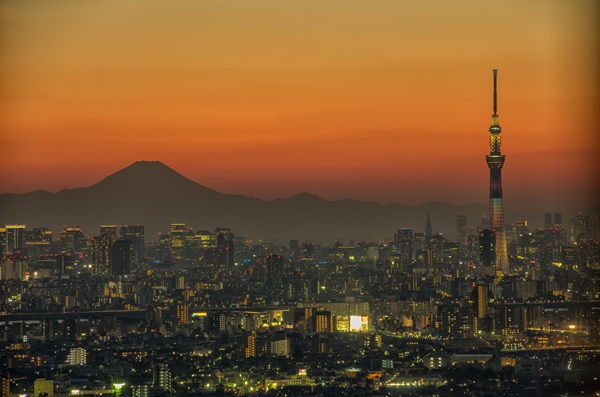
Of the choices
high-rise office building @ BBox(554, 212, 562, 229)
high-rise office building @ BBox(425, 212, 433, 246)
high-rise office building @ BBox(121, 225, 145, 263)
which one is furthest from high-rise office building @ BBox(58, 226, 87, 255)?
high-rise office building @ BBox(554, 212, 562, 229)

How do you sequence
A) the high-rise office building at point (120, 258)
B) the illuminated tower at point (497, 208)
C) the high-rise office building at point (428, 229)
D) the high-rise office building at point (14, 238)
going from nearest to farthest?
the illuminated tower at point (497, 208)
the high-rise office building at point (14, 238)
the high-rise office building at point (428, 229)
the high-rise office building at point (120, 258)

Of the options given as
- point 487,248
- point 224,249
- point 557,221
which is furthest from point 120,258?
point 557,221

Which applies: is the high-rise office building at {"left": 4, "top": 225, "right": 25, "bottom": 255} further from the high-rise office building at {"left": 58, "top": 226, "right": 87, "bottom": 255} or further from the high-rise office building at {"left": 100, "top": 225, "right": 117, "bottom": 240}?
the high-rise office building at {"left": 100, "top": 225, "right": 117, "bottom": 240}

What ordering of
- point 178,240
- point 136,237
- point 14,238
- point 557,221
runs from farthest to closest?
point 178,240, point 136,237, point 14,238, point 557,221

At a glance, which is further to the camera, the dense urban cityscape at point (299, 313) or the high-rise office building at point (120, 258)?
the high-rise office building at point (120, 258)

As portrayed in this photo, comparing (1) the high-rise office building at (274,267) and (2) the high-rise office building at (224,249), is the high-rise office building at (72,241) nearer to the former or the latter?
(2) the high-rise office building at (224,249)

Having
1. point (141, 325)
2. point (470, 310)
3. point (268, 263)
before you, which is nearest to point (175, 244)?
point (268, 263)

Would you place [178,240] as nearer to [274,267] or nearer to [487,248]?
[274,267]

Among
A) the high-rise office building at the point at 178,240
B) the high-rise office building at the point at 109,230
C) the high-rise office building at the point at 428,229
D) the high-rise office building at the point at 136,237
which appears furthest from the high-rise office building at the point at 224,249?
the high-rise office building at the point at 428,229

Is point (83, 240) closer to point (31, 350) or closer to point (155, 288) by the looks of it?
point (155, 288)

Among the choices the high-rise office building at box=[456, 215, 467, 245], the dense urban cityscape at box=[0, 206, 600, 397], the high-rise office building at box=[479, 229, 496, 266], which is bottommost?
the dense urban cityscape at box=[0, 206, 600, 397]

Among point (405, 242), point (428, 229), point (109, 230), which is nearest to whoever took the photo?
point (428, 229)
